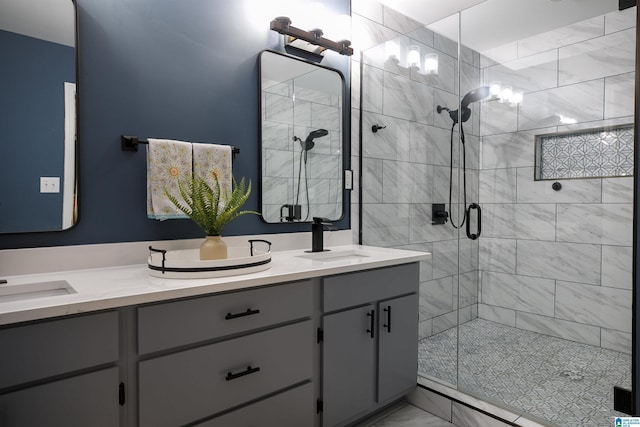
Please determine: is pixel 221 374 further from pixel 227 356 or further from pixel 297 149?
pixel 297 149

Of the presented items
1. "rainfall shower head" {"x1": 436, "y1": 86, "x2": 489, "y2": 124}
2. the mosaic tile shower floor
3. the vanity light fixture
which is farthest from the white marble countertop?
the vanity light fixture

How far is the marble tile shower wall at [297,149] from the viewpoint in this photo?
2.12m

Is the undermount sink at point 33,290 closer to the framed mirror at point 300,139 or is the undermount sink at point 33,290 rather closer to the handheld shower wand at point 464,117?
the framed mirror at point 300,139

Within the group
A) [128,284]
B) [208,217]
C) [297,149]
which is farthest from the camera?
[297,149]

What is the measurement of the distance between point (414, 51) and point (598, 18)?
3.50 ft

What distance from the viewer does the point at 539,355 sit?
2262 mm

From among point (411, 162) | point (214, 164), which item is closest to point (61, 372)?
point (214, 164)

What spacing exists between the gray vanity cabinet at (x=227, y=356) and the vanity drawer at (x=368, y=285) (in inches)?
5.3

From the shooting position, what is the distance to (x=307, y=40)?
2203mm

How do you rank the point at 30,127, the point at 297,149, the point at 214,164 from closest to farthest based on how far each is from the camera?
1. the point at 30,127
2. the point at 214,164
3. the point at 297,149

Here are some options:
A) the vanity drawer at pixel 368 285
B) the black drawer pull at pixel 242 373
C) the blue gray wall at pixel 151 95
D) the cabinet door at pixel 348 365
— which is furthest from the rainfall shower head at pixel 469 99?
the black drawer pull at pixel 242 373

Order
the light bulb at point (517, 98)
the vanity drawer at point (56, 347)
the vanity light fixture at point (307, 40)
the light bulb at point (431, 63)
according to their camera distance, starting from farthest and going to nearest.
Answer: the light bulb at point (431, 63)
the light bulb at point (517, 98)
the vanity light fixture at point (307, 40)
the vanity drawer at point (56, 347)

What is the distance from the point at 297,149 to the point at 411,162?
2.82 ft

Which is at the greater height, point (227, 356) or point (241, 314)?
point (241, 314)
